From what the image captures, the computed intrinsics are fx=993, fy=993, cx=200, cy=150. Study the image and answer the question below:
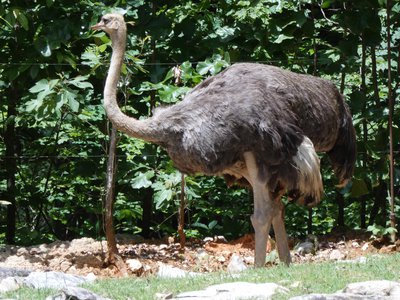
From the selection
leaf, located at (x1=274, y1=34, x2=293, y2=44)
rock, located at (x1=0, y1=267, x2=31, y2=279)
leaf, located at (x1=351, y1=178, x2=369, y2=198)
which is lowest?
rock, located at (x1=0, y1=267, x2=31, y2=279)

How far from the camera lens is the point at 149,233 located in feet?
32.8

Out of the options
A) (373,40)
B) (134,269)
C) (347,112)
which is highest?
(373,40)

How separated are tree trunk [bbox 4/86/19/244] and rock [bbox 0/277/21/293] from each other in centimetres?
438

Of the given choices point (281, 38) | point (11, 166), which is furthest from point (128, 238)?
point (281, 38)

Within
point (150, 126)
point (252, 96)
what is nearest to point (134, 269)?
point (150, 126)

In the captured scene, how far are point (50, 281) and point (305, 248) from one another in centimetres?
366

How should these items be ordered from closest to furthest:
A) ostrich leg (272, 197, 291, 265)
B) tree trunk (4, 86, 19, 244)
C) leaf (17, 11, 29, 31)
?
ostrich leg (272, 197, 291, 265) < leaf (17, 11, 29, 31) < tree trunk (4, 86, 19, 244)

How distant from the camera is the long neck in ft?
23.6

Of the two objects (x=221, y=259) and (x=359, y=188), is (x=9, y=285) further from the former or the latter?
(x=359, y=188)

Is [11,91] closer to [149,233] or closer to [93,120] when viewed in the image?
[93,120]

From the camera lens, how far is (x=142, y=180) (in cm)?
882

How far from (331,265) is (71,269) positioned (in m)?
2.65

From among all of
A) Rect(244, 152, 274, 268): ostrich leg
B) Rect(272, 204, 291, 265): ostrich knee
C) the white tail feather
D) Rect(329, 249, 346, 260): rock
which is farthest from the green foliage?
the white tail feather

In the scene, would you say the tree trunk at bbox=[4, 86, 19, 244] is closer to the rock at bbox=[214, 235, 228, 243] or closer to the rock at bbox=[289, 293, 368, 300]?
the rock at bbox=[214, 235, 228, 243]
